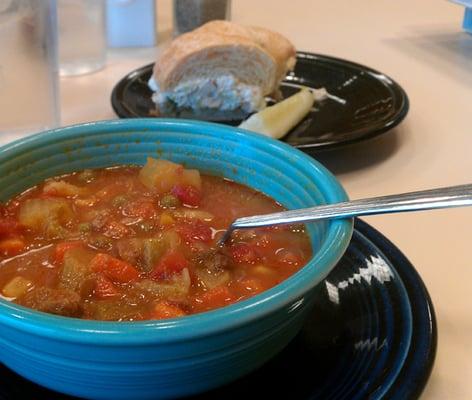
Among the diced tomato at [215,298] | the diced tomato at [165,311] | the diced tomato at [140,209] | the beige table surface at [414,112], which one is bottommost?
the beige table surface at [414,112]

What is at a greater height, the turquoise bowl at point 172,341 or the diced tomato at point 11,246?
the turquoise bowl at point 172,341

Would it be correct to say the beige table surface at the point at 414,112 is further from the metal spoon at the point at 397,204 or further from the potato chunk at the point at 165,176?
the potato chunk at the point at 165,176

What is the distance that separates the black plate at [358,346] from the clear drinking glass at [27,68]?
862 millimetres

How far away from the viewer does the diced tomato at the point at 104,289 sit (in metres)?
0.88

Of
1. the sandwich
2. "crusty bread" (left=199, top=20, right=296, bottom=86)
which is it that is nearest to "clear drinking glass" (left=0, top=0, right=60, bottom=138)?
the sandwich

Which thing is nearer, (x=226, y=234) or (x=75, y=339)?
(x=75, y=339)

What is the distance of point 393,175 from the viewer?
1.46 metres

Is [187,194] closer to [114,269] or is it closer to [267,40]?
[114,269]

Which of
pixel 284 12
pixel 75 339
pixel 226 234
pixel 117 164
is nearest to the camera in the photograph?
pixel 75 339

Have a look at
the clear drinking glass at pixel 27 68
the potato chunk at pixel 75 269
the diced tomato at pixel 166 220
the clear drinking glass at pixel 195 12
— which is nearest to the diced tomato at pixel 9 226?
the potato chunk at pixel 75 269

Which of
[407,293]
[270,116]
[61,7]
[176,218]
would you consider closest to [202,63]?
[270,116]

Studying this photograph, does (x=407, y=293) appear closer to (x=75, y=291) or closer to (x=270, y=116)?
(x=75, y=291)

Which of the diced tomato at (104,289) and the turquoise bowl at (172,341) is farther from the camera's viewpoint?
the diced tomato at (104,289)

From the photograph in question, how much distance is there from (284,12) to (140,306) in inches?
82.1
